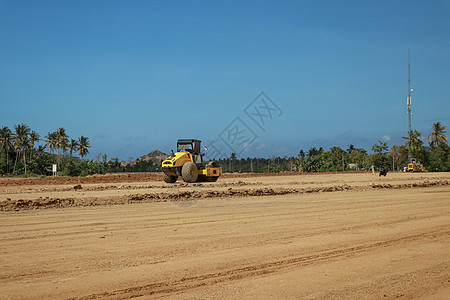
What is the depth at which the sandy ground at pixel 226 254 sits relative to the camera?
5.36 meters

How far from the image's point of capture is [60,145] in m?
96.4

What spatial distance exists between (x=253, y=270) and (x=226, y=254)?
1.05 metres

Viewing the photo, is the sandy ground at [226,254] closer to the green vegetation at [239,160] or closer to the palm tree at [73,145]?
the green vegetation at [239,160]

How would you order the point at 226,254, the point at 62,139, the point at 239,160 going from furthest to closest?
the point at 62,139 → the point at 239,160 → the point at 226,254

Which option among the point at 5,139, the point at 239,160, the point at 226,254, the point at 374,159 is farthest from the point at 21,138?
the point at 226,254

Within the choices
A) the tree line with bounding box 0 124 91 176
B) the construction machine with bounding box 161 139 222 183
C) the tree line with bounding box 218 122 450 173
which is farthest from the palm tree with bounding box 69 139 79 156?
the construction machine with bounding box 161 139 222 183

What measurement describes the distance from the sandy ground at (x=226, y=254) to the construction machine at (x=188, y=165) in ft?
38.9

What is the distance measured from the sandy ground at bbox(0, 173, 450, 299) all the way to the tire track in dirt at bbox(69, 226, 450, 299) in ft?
0.04

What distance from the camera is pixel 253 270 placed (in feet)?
20.4

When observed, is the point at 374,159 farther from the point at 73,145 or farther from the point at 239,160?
the point at 73,145

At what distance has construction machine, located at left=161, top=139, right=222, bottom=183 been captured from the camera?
25.0m

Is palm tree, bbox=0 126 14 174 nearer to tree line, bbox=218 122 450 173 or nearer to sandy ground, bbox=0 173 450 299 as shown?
tree line, bbox=218 122 450 173

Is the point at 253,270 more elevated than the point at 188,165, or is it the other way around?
the point at 188,165

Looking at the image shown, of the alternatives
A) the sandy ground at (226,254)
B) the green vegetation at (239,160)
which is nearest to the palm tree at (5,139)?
the green vegetation at (239,160)
